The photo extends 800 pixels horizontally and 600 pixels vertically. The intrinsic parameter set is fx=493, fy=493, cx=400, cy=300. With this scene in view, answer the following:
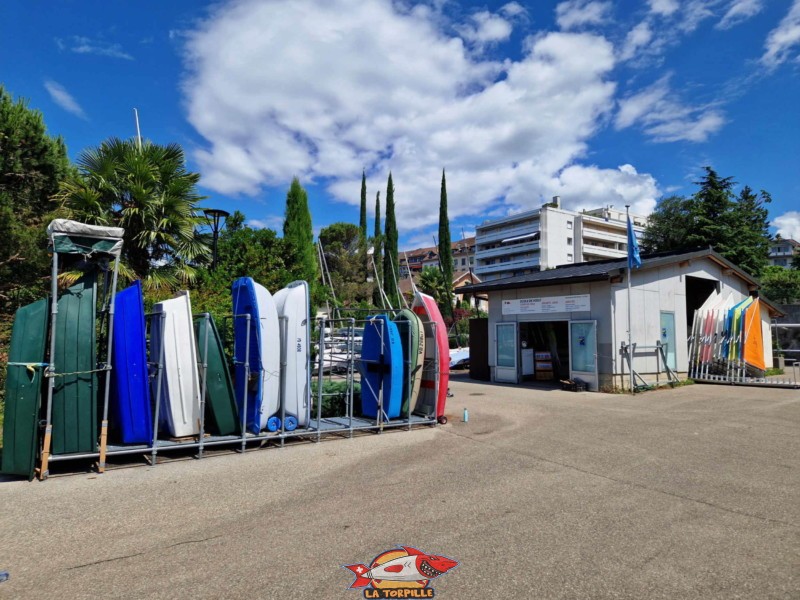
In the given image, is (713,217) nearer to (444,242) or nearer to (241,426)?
(444,242)

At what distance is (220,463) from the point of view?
669 cm

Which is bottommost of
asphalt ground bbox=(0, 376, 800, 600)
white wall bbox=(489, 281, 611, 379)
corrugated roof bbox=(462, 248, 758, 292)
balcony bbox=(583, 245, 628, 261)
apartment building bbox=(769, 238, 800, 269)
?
asphalt ground bbox=(0, 376, 800, 600)

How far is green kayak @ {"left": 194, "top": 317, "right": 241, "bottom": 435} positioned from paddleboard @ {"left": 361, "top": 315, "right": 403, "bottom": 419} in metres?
2.71

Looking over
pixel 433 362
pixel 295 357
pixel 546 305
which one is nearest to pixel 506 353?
pixel 546 305

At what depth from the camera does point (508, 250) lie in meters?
78.6

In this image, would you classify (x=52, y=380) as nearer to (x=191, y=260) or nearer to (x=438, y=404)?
(x=438, y=404)

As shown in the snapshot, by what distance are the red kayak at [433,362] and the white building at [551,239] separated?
64658 mm

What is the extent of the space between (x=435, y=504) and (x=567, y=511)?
1.29m

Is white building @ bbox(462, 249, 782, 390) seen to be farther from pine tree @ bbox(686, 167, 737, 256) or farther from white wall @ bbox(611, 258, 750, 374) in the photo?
pine tree @ bbox(686, 167, 737, 256)

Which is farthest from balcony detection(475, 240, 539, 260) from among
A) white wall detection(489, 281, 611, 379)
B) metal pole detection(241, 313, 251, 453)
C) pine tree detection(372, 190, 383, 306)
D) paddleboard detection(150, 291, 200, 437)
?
paddleboard detection(150, 291, 200, 437)

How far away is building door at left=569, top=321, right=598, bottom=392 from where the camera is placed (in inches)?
587

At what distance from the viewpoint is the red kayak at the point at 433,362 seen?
30.9 feet

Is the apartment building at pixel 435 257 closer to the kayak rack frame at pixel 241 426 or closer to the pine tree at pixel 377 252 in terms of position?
the pine tree at pixel 377 252

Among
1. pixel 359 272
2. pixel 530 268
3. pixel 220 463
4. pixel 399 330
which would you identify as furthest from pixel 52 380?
pixel 530 268
